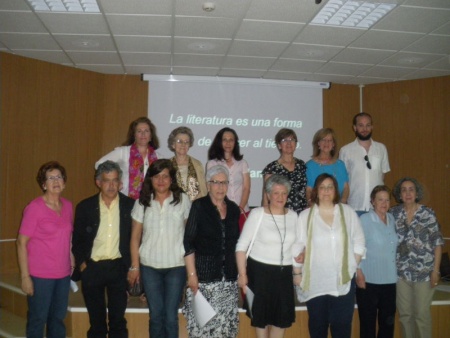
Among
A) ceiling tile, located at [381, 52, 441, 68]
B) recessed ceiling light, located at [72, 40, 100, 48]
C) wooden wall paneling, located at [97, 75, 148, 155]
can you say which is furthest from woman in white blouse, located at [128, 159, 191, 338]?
ceiling tile, located at [381, 52, 441, 68]

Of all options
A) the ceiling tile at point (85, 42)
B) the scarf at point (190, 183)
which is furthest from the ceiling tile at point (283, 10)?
the ceiling tile at point (85, 42)

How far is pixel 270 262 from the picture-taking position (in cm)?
290

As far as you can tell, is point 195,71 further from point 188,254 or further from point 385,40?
point 188,254

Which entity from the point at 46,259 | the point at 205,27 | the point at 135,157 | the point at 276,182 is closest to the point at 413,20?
the point at 205,27

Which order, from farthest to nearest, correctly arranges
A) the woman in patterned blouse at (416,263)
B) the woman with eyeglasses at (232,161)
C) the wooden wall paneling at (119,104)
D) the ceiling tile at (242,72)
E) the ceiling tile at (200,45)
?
the wooden wall paneling at (119,104), the ceiling tile at (242,72), the ceiling tile at (200,45), the woman with eyeglasses at (232,161), the woman in patterned blouse at (416,263)

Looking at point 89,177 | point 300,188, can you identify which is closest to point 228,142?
point 300,188

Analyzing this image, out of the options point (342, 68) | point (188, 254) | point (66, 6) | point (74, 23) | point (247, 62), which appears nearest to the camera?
point (188, 254)

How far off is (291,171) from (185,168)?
3.34 ft

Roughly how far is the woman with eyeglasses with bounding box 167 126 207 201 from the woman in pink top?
1.08 m

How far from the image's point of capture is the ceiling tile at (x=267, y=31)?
4398 mm

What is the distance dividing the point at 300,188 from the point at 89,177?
3725mm

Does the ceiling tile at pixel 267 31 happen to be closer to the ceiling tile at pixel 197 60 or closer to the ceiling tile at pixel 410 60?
the ceiling tile at pixel 197 60

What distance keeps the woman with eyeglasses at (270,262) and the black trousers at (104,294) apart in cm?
88

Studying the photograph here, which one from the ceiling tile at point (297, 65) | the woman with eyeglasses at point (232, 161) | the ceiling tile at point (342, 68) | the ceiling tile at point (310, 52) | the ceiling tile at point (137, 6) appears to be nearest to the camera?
the ceiling tile at point (137, 6)
